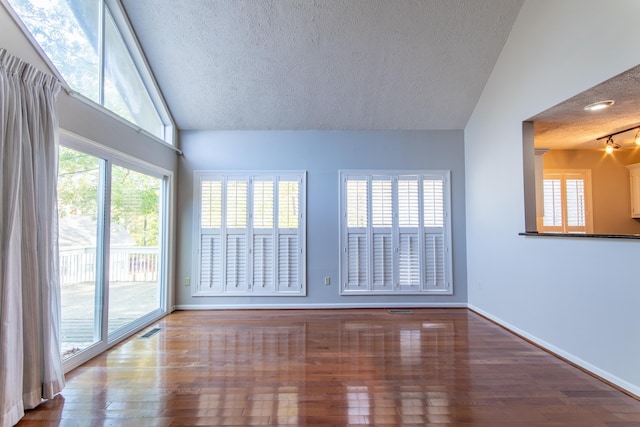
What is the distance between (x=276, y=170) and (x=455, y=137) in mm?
2788

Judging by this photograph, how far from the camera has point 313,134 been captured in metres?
4.38

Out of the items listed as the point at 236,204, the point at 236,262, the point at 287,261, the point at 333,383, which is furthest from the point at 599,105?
the point at 236,262

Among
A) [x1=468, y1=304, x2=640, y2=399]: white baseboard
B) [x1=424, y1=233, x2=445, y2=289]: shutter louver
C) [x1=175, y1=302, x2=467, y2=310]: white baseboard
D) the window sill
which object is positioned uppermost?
the window sill

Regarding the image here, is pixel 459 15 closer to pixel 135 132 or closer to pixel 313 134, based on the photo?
pixel 313 134

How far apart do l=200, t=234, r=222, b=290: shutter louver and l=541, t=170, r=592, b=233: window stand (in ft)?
16.3

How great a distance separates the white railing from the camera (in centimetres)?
254

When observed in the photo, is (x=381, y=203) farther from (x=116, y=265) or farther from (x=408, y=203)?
(x=116, y=265)

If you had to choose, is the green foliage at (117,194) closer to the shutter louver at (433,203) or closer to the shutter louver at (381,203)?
the shutter louver at (381,203)

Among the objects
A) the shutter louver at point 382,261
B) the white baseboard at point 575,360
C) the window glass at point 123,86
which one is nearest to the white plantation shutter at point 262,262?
the shutter louver at point 382,261

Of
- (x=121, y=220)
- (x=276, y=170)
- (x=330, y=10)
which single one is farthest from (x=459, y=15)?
(x=121, y=220)

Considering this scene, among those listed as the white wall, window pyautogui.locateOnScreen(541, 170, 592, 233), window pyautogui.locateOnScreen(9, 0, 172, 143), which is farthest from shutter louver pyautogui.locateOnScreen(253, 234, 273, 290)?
window pyautogui.locateOnScreen(541, 170, 592, 233)

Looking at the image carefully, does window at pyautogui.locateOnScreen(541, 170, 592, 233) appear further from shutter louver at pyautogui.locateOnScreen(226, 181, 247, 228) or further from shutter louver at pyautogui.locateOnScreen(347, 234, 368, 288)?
shutter louver at pyautogui.locateOnScreen(226, 181, 247, 228)

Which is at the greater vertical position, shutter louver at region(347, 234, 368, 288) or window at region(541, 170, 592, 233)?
window at region(541, 170, 592, 233)

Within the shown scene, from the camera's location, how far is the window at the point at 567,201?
441 centimetres
